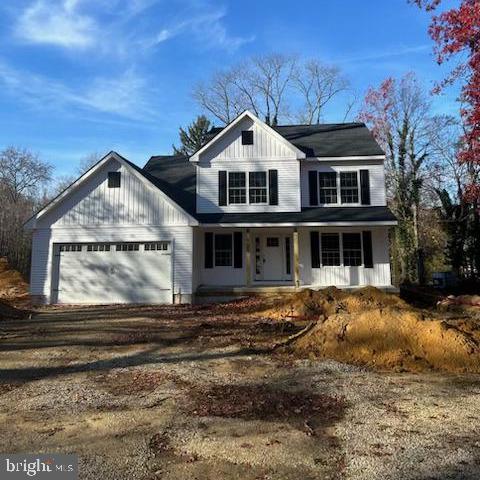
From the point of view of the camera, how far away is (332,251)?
1948 cm

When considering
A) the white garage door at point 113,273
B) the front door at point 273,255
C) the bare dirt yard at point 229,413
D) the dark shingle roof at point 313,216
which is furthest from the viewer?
the front door at point 273,255

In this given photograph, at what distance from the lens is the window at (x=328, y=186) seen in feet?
65.4

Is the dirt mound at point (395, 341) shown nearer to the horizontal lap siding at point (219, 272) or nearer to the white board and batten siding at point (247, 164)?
the horizontal lap siding at point (219, 272)

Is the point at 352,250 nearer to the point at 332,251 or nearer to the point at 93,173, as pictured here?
the point at 332,251

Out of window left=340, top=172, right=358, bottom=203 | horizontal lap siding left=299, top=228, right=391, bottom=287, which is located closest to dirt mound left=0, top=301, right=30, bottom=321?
horizontal lap siding left=299, top=228, right=391, bottom=287

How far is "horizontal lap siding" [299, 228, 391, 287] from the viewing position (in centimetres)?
1914

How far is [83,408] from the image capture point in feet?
19.4

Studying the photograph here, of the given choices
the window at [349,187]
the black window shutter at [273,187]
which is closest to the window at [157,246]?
the black window shutter at [273,187]

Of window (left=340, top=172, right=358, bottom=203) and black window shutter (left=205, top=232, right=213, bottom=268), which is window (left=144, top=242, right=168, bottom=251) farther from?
window (left=340, top=172, right=358, bottom=203)

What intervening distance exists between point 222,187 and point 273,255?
11.9ft

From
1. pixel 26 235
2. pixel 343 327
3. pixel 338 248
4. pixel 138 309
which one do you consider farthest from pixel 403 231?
pixel 26 235

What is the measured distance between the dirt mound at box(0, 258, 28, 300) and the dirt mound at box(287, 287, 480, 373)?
16.8m

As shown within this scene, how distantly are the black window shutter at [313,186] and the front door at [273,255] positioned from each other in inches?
74.1

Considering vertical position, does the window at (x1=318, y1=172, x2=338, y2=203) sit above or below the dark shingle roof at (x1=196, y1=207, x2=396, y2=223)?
above
